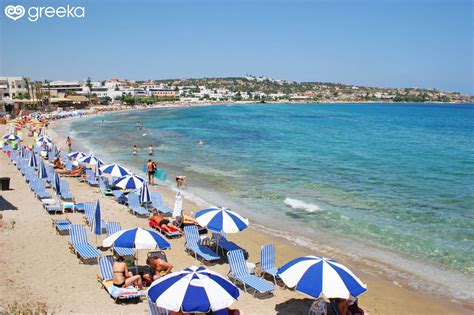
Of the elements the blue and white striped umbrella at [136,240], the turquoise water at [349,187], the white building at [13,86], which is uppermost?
the white building at [13,86]

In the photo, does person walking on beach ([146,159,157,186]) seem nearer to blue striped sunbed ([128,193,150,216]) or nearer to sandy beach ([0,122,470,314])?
blue striped sunbed ([128,193,150,216])

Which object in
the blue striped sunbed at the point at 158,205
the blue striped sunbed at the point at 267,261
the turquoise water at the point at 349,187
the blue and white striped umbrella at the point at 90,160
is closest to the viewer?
the blue striped sunbed at the point at 267,261

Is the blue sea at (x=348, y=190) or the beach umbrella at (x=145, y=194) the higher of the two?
the beach umbrella at (x=145, y=194)

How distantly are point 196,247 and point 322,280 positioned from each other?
4265 mm

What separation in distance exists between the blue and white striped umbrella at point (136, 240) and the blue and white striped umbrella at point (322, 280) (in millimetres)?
2591

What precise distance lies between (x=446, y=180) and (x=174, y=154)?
17.9 metres

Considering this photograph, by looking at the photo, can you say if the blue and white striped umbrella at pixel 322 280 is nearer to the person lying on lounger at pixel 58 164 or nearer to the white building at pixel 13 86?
the person lying on lounger at pixel 58 164

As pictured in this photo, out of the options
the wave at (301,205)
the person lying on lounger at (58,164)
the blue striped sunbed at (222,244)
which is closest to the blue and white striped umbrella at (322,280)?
the blue striped sunbed at (222,244)

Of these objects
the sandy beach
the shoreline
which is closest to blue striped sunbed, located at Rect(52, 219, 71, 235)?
the sandy beach

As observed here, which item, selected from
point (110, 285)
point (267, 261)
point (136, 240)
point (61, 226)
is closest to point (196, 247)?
point (267, 261)

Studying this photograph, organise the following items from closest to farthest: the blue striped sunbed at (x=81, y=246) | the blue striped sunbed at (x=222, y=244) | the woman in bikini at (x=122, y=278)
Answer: the woman in bikini at (x=122, y=278), the blue striped sunbed at (x=81, y=246), the blue striped sunbed at (x=222, y=244)

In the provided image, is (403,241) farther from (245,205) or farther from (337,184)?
(337,184)

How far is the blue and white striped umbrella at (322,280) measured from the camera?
22.5ft

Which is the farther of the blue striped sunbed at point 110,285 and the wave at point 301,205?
the wave at point 301,205
